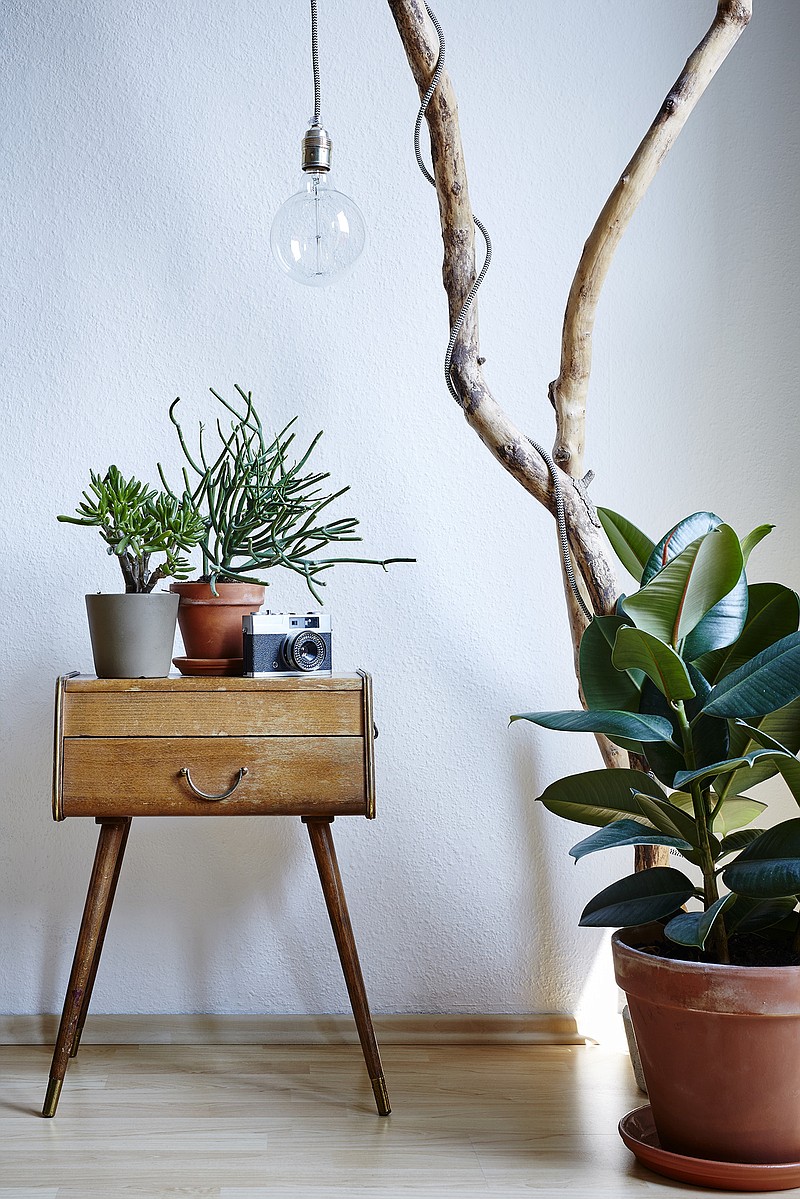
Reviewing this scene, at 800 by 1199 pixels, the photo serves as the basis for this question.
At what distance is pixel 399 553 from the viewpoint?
5.94ft

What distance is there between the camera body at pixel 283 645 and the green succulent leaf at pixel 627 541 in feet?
1.44

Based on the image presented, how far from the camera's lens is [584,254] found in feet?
5.08

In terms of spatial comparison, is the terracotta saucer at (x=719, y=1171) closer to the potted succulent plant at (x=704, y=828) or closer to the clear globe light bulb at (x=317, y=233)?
the potted succulent plant at (x=704, y=828)

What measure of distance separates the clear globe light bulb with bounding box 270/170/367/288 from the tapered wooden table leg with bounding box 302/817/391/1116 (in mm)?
856

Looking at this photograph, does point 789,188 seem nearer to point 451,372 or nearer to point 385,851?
point 451,372

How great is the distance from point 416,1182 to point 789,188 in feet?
5.81

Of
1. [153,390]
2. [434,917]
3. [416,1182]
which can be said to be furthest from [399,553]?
[416,1182]

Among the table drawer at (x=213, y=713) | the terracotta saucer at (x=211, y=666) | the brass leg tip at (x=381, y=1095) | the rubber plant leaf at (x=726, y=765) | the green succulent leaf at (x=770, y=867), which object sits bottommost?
the brass leg tip at (x=381, y=1095)

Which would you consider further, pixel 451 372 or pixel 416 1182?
pixel 451 372

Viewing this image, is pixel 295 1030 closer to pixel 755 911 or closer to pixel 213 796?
pixel 213 796

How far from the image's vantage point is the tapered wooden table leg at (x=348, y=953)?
4.68 feet

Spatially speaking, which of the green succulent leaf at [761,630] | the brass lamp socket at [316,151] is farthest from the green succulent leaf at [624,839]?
the brass lamp socket at [316,151]

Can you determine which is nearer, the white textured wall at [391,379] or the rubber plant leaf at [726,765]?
the rubber plant leaf at [726,765]

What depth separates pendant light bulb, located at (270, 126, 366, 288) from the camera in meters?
1.53
